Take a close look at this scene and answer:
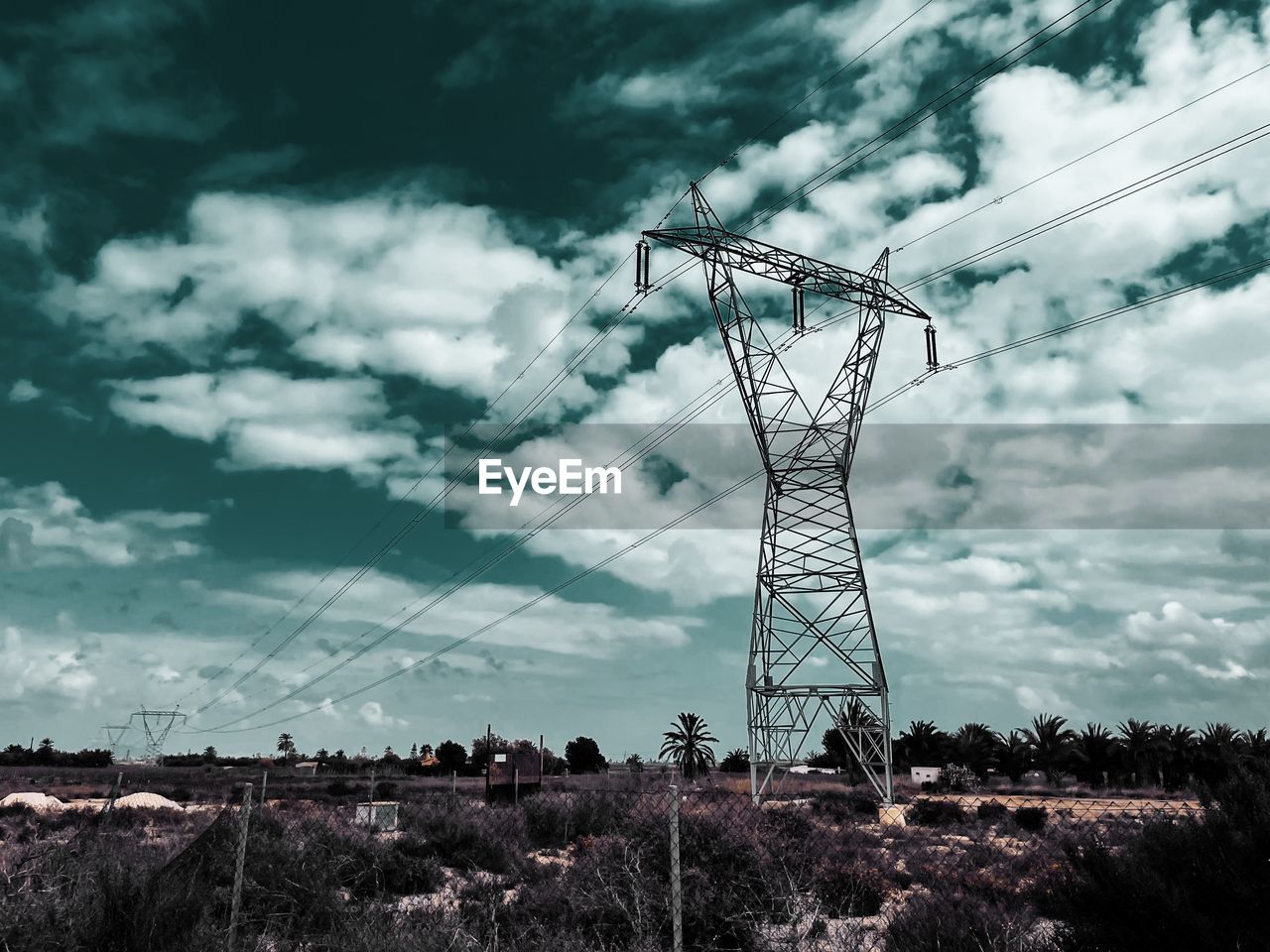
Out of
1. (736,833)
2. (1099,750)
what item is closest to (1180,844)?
(736,833)

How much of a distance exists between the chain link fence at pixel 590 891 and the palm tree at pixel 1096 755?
54925 mm

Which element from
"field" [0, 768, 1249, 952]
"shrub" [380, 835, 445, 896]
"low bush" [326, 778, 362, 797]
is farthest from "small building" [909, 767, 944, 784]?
"shrub" [380, 835, 445, 896]

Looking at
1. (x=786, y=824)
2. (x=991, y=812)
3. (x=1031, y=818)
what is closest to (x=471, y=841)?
(x=786, y=824)

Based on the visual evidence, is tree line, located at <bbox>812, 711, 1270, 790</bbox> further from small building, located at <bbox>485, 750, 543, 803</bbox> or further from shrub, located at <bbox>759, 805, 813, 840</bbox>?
shrub, located at <bbox>759, 805, 813, 840</bbox>

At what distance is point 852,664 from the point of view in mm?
29422

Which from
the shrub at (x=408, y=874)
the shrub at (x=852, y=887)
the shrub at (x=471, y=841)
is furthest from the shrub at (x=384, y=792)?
the shrub at (x=852, y=887)

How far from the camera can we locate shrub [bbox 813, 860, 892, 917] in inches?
Result: 530

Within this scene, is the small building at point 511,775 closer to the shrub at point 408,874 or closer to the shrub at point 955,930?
the shrub at point 408,874

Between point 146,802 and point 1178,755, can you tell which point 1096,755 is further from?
point 146,802

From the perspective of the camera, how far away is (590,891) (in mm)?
11836

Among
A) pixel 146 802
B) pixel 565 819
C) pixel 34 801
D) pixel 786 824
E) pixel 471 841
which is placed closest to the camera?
pixel 786 824

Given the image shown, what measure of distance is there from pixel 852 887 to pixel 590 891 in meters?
3.81

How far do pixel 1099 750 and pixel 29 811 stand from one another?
63082mm

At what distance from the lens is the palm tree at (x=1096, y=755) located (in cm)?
6581
